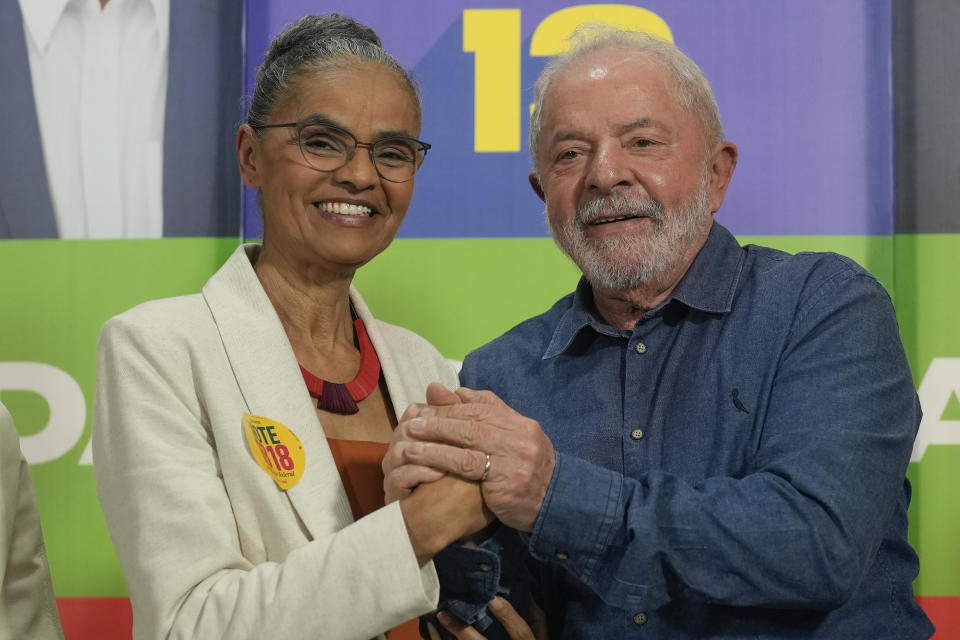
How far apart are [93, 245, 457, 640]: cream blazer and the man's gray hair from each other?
646 mm

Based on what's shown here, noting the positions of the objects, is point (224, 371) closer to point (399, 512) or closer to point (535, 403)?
point (399, 512)

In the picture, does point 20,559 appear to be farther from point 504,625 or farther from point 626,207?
point 626,207

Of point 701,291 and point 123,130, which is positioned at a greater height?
point 123,130

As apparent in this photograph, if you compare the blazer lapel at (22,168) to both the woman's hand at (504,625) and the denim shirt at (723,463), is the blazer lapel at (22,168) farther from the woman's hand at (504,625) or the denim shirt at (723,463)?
the woman's hand at (504,625)

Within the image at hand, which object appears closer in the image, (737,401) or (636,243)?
(737,401)

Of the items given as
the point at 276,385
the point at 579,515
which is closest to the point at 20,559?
the point at 276,385

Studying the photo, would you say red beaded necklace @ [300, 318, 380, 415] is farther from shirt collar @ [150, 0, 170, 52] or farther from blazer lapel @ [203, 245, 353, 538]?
shirt collar @ [150, 0, 170, 52]

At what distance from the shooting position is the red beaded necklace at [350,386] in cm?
183

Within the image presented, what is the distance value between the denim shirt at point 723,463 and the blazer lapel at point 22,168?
1.36m

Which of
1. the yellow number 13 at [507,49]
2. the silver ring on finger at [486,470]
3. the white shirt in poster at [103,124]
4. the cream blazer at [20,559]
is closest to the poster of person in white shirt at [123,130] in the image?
the white shirt in poster at [103,124]

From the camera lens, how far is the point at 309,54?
6.21 feet

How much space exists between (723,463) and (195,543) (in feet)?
2.60

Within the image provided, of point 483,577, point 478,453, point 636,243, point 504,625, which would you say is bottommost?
point 504,625

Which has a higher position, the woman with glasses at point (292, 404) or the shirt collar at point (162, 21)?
the shirt collar at point (162, 21)
